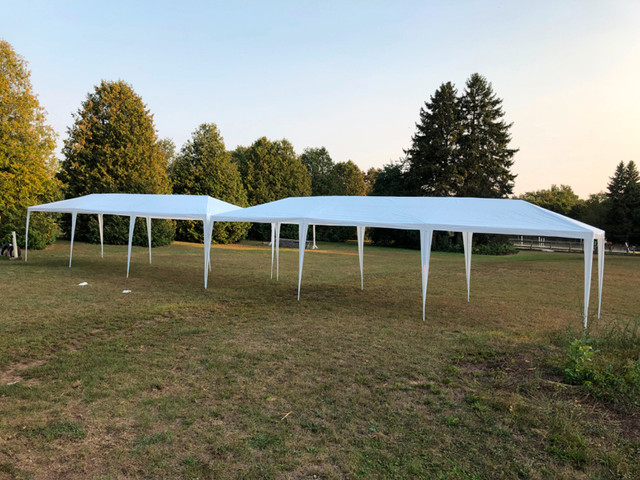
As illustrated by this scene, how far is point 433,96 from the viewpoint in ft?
105

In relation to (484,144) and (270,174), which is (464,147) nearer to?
→ (484,144)

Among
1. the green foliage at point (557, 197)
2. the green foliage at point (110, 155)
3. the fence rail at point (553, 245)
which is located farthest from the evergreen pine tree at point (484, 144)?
the green foliage at point (557, 197)

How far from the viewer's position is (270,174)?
34.3m

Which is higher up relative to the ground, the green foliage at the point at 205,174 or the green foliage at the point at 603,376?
the green foliage at the point at 205,174

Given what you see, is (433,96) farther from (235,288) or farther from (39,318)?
(39,318)

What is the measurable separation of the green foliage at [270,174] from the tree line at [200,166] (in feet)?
0.30

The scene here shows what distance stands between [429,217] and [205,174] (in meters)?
22.3

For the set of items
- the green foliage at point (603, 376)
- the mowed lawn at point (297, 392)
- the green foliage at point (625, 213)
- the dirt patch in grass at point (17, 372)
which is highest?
the green foliage at point (625, 213)

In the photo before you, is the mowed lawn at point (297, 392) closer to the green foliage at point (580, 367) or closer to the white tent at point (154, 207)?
the green foliage at point (580, 367)

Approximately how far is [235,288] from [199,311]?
247 centimetres

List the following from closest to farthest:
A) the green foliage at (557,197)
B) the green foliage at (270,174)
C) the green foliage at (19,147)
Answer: the green foliage at (19,147)
the green foliage at (270,174)
the green foliage at (557,197)

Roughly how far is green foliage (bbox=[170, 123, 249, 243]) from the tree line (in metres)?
0.07

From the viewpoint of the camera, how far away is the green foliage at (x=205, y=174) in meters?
26.4

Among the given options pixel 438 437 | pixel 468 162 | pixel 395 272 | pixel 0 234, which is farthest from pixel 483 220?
pixel 468 162
